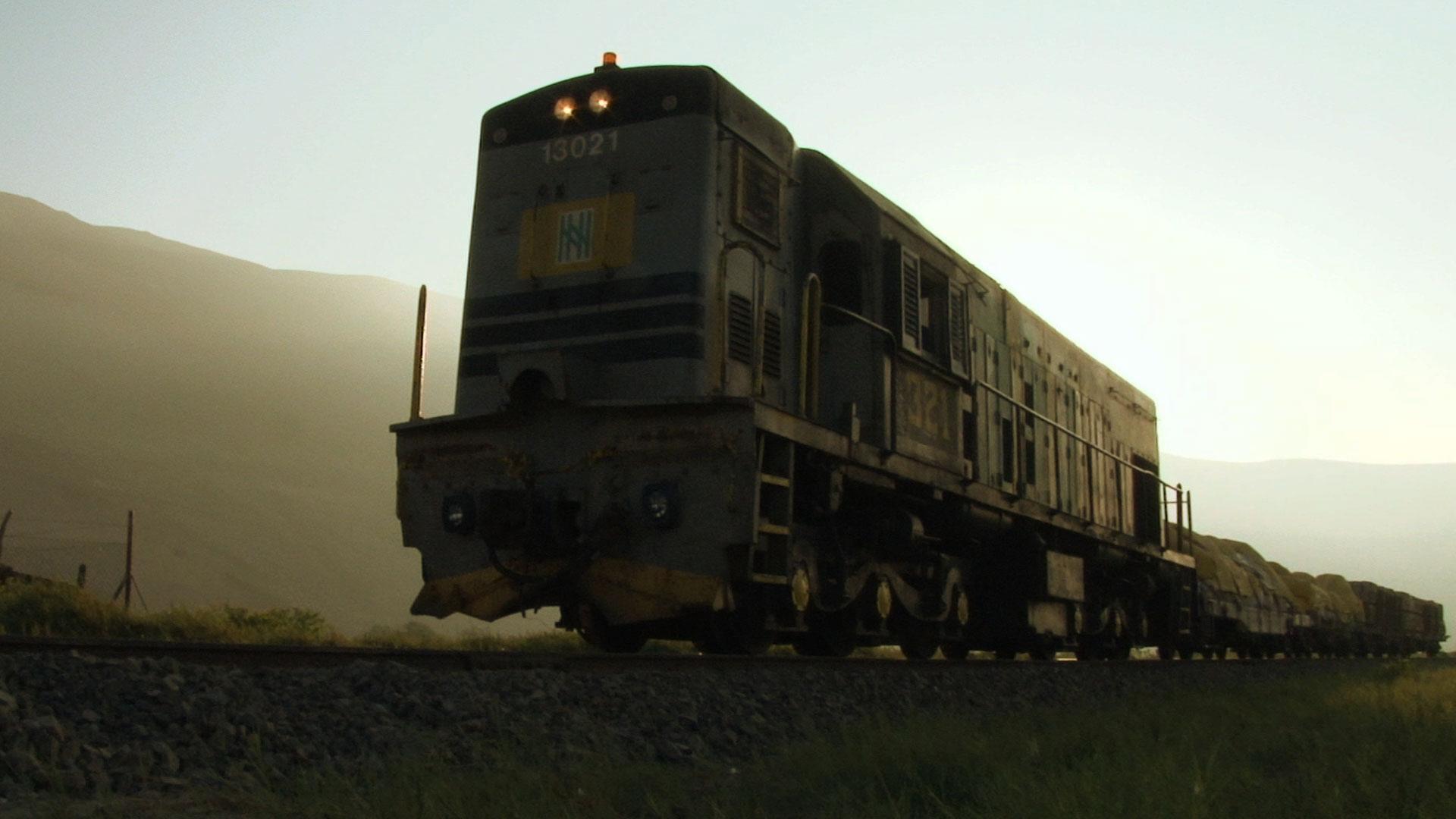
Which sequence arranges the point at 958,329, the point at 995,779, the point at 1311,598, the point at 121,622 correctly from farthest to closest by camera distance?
the point at 1311,598
the point at 121,622
the point at 958,329
the point at 995,779

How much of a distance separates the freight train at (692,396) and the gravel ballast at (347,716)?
124 centimetres

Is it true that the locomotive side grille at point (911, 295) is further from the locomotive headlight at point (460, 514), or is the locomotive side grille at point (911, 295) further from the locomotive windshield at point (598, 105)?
the locomotive headlight at point (460, 514)

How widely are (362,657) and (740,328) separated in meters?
3.01

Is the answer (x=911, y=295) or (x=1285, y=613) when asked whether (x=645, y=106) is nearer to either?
(x=911, y=295)

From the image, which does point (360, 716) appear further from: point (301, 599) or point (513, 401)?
point (301, 599)

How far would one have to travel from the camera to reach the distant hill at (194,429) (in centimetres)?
3503

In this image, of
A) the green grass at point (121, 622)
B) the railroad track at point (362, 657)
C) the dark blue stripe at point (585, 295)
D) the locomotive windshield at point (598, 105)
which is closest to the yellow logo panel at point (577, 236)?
the dark blue stripe at point (585, 295)

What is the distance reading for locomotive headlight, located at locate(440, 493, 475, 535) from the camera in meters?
7.10

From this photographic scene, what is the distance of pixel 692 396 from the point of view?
6.53m

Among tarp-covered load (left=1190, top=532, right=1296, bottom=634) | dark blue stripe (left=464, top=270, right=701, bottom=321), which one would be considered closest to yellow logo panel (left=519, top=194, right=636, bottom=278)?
dark blue stripe (left=464, top=270, right=701, bottom=321)

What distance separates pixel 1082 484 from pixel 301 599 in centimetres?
2915

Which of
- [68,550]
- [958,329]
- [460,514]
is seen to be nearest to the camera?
[460,514]

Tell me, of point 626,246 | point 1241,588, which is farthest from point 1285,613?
point 626,246

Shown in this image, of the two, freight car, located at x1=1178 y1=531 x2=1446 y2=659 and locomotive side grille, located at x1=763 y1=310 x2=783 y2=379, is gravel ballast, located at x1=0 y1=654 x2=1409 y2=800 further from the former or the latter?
freight car, located at x1=1178 y1=531 x2=1446 y2=659
